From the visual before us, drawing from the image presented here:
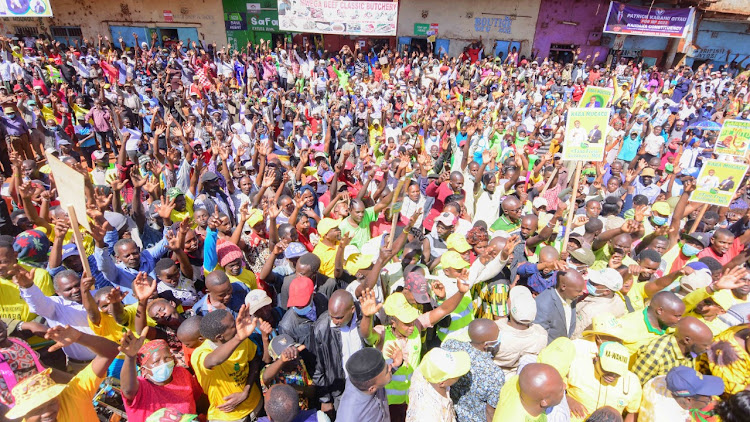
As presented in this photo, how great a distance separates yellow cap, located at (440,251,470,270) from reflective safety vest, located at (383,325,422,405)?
737 mm

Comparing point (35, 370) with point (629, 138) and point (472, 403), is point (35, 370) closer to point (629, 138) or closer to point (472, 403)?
point (472, 403)

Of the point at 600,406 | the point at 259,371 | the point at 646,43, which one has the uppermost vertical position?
the point at 646,43

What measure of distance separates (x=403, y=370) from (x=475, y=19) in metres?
22.1

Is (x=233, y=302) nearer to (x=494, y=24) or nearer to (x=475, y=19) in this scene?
(x=475, y=19)

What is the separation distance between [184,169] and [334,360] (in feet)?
13.5

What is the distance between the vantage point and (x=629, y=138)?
30.5 ft

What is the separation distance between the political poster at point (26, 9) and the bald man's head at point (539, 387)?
2134 centimetres

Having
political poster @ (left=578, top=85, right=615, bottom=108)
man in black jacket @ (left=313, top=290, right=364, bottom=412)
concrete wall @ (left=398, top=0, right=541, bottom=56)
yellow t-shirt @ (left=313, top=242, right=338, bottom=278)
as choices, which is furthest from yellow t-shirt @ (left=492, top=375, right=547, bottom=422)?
concrete wall @ (left=398, top=0, right=541, bottom=56)

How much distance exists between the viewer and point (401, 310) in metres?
2.94

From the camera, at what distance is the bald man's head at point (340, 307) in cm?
289

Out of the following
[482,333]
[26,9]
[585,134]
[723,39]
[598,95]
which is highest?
[723,39]

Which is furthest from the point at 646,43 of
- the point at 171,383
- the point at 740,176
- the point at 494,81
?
the point at 171,383

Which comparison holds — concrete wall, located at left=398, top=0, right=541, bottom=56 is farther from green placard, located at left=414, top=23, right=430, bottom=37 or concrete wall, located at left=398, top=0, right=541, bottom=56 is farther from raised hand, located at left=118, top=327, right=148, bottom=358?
raised hand, located at left=118, top=327, right=148, bottom=358

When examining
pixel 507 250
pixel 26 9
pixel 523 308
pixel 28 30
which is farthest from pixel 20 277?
pixel 28 30
